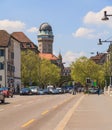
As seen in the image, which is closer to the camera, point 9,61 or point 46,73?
point 9,61

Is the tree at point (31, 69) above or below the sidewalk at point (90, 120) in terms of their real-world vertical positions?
above

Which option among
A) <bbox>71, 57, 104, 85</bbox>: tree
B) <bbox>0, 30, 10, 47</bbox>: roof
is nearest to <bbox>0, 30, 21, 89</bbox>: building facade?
<bbox>0, 30, 10, 47</bbox>: roof

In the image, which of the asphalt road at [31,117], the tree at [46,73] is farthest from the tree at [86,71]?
the asphalt road at [31,117]

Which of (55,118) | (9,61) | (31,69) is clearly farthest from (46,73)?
(55,118)

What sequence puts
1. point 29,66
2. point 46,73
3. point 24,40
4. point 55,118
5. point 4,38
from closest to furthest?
point 55,118, point 4,38, point 29,66, point 46,73, point 24,40

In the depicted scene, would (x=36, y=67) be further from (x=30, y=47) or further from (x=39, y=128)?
(x=39, y=128)

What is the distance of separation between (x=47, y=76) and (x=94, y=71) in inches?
790

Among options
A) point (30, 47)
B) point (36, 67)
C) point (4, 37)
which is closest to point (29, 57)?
point (36, 67)

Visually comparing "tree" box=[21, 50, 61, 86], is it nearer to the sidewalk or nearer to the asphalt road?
the asphalt road

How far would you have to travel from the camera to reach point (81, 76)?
6289 inches

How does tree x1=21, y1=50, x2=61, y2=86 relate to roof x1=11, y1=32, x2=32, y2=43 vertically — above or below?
below

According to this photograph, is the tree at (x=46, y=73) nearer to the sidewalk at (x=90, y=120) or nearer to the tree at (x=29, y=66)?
the tree at (x=29, y=66)

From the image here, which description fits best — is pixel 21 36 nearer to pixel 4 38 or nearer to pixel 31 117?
pixel 4 38

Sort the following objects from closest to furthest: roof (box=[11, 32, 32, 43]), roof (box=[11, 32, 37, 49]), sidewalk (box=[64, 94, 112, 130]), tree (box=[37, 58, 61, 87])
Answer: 1. sidewalk (box=[64, 94, 112, 130])
2. tree (box=[37, 58, 61, 87])
3. roof (box=[11, 32, 37, 49])
4. roof (box=[11, 32, 32, 43])
